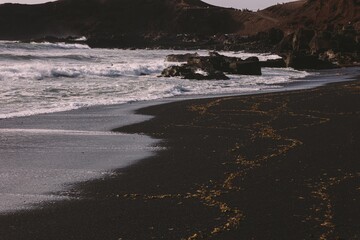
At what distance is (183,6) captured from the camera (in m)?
195

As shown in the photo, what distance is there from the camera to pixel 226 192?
20.7 feet

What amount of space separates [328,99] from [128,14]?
185 metres

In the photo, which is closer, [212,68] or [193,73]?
[193,73]

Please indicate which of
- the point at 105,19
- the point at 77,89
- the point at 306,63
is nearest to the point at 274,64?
the point at 306,63

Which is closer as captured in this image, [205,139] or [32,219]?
[32,219]

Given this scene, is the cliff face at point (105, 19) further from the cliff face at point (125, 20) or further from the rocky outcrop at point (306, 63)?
the rocky outcrop at point (306, 63)

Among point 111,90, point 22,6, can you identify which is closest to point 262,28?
point 22,6

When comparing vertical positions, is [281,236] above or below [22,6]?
below

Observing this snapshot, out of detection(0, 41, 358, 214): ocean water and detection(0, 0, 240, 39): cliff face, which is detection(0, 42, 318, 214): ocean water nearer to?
detection(0, 41, 358, 214): ocean water

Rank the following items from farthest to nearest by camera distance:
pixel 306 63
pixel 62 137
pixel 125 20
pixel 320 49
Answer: pixel 125 20 → pixel 320 49 → pixel 306 63 → pixel 62 137

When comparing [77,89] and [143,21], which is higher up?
[143,21]

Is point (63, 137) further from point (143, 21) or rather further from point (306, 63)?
point (143, 21)

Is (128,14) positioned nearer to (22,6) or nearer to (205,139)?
(22,6)

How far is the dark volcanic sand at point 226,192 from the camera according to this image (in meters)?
5.01
